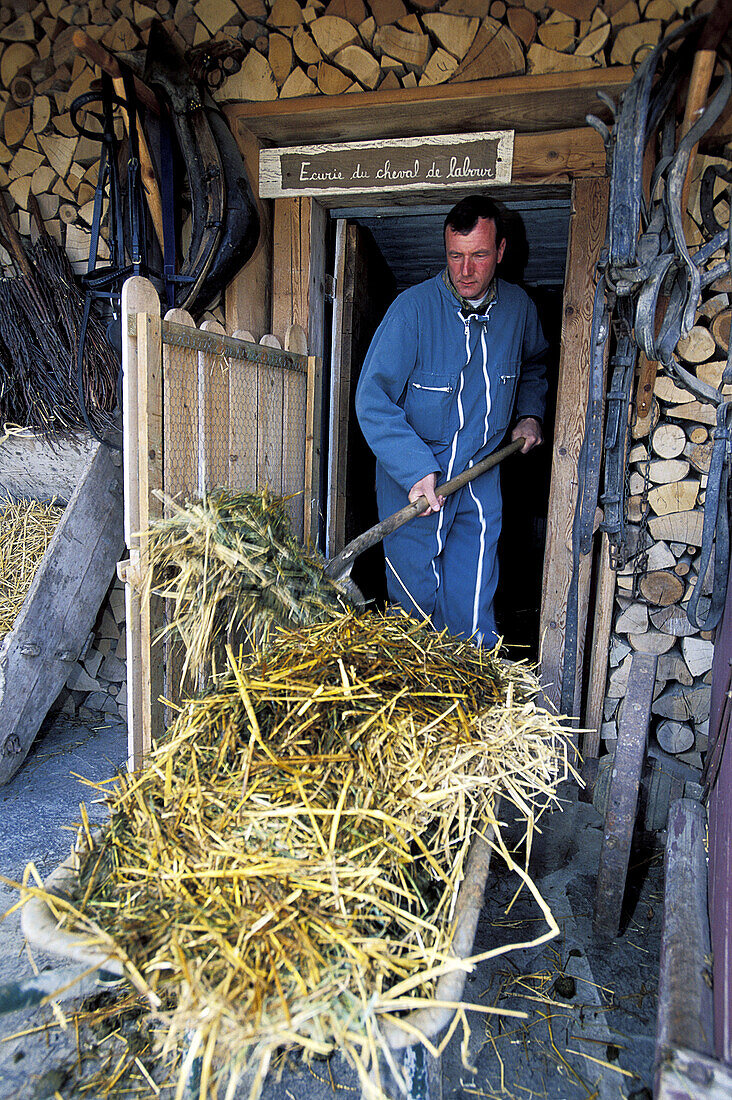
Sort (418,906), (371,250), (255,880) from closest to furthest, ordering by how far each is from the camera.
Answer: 1. (255,880)
2. (418,906)
3. (371,250)

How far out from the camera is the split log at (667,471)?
109 inches

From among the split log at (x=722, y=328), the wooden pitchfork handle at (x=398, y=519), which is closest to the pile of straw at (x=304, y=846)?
the wooden pitchfork handle at (x=398, y=519)

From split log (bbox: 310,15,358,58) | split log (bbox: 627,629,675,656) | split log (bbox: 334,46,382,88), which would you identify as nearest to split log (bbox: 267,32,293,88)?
split log (bbox: 310,15,358,58)

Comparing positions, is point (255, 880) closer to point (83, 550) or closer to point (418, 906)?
point (418, 906)

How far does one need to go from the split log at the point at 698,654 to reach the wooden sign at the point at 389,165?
200cm

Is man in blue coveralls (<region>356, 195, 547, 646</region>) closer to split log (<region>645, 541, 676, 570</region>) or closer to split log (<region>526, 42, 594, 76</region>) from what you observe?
split log (<region>526, 42, 594, 76</region>)

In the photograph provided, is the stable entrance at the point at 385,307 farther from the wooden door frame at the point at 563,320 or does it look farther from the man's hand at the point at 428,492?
the man's hand at the point at 428,492

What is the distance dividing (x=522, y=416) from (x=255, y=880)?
8.25 ft

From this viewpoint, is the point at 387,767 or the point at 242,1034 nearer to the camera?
the point at 242,1034

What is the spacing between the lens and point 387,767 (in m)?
1.52

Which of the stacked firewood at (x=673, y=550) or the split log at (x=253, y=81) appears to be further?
the split log at (x=253, y=81)

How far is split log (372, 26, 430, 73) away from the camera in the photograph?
272 cm

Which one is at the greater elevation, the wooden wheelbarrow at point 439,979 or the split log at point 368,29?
the split log at point 368,29

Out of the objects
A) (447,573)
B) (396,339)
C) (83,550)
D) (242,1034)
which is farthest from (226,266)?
(242,1034)
